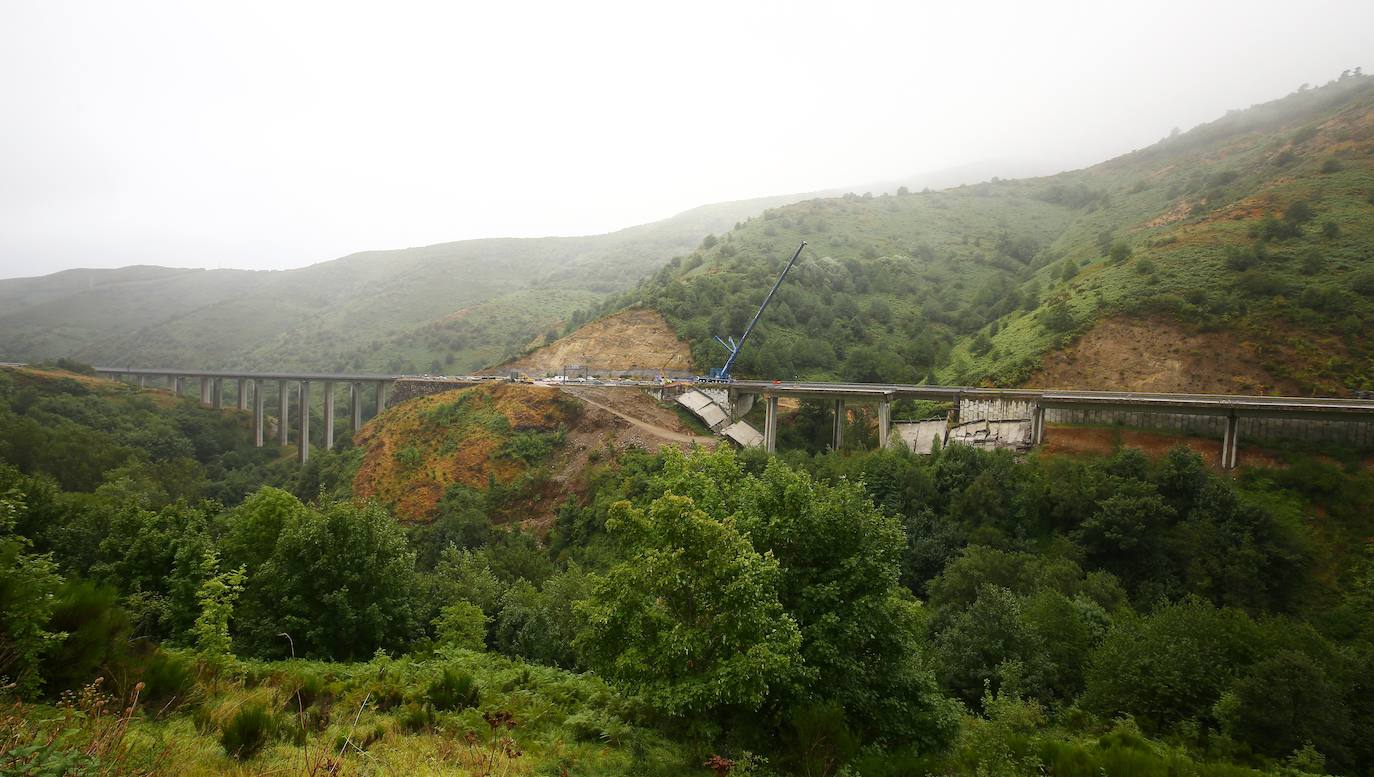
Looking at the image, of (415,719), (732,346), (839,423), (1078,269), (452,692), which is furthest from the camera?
(1078,269)

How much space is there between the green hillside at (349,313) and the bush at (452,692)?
90642 mm

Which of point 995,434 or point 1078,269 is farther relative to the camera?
point 1078,269

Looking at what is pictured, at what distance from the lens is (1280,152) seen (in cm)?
7144

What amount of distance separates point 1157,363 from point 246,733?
53.0 meters

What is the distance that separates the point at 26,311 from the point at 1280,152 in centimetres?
28198

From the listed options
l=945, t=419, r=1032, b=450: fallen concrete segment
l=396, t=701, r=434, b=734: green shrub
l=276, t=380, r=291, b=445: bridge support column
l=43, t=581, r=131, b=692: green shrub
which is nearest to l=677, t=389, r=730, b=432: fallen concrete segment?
l=945, t=419, r=1032, b=450: fallen concrete segment

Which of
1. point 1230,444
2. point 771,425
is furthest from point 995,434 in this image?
point 771,425

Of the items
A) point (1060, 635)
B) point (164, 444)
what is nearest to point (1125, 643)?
point (1060, 635)

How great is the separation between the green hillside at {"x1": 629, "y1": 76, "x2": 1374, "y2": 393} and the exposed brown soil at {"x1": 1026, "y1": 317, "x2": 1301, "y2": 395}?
2.05 feet

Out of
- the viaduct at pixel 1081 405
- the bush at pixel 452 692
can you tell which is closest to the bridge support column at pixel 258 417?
the viaduct at pixel 1081 405

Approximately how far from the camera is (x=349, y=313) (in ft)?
478

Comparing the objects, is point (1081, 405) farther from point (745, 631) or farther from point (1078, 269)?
point (1078, 269)

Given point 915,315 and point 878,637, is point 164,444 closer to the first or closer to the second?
point 878,637

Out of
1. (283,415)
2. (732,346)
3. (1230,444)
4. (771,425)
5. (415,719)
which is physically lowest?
(283,415)
